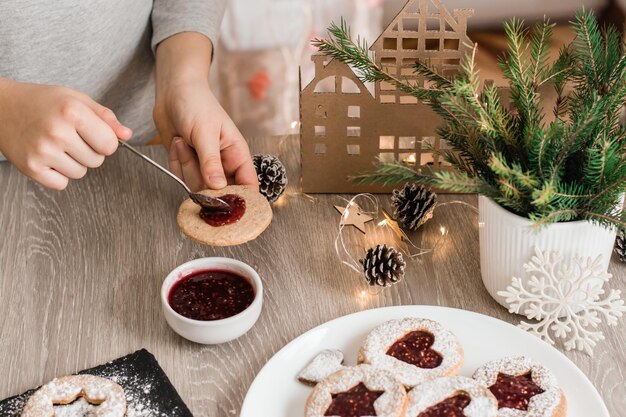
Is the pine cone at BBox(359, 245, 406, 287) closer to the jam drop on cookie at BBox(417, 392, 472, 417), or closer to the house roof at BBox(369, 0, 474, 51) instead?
the jam drop on cookie at BBox(417, 392, 472, 417)

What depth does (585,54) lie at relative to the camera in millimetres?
1116

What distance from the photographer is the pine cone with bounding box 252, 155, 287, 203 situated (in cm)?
138

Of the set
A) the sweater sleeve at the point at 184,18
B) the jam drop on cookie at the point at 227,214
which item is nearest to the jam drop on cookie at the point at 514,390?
the jam drop on cookie at the point at 227,214

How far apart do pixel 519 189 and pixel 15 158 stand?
0.85 metres

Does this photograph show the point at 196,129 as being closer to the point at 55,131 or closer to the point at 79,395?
the point at 55,131

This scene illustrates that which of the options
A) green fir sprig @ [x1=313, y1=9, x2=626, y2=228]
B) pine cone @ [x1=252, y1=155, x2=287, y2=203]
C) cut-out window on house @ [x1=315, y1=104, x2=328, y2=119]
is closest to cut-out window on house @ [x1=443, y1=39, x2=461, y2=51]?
green fir sprig @ [x1=313, y1=9, x2=626, y2=228]

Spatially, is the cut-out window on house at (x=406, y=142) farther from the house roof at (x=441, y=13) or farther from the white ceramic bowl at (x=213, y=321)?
the white ceramic bowl at (x=213, y=321)

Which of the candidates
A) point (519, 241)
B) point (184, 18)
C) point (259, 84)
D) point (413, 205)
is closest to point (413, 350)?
point (519, 241)

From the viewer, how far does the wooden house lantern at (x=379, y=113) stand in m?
1.31

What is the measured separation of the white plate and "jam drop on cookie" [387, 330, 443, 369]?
0.19 ft

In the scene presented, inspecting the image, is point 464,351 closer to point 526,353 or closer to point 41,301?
point 526,353

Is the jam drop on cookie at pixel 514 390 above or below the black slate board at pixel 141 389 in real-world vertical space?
above

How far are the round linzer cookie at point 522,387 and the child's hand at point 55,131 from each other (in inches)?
27.2

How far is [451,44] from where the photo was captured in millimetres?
1324
